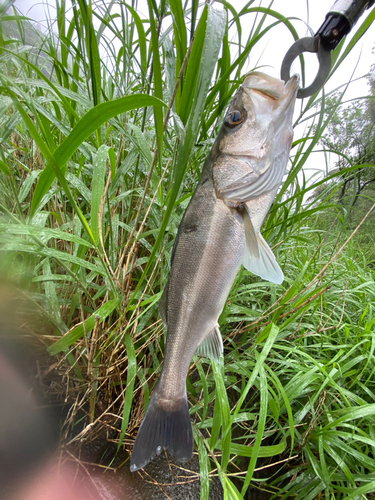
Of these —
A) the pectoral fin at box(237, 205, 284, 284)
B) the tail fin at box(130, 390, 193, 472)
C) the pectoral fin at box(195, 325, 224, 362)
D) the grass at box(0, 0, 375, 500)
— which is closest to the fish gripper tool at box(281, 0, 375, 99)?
the grass at box(0, 0, 375, 500)

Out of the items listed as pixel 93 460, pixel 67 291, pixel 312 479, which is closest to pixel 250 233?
pixel 67 291

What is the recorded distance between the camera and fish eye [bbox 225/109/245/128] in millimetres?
546

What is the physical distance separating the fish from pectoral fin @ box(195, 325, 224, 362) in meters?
0.03

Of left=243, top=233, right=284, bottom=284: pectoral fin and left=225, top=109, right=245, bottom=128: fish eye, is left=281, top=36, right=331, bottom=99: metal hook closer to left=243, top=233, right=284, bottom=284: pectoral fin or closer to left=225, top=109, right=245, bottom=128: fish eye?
left=225, top=109, right=245, bottom=128: fish eye

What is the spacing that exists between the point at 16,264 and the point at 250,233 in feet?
2.26

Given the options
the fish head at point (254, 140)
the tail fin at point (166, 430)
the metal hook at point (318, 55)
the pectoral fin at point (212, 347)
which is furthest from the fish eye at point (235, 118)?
the tail fin at point (166, 430)

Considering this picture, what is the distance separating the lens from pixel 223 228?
1.75 feet

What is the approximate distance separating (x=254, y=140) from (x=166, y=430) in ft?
2.16

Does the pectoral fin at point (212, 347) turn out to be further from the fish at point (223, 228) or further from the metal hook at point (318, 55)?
the metal hook at point (318, 55)

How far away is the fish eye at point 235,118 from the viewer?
546mm

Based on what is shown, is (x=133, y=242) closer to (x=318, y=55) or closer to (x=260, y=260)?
(x=260, y=260)

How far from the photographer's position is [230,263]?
53cm

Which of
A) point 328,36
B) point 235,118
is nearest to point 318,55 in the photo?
point 328,36

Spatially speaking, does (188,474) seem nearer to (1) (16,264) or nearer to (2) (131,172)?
(1) (16,264)
